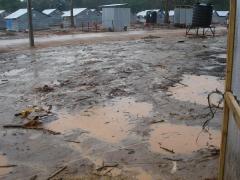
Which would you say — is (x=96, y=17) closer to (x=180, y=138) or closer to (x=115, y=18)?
(x=115, y=18)

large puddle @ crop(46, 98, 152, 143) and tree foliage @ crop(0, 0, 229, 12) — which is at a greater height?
tree foliage @ crop(0, 0, 229, 12)

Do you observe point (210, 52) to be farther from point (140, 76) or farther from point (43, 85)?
point (43, 85)

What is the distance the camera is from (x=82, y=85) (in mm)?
11070

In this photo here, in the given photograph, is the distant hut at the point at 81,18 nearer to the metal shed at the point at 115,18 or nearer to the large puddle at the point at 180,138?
the metal shed at the point at 115,18

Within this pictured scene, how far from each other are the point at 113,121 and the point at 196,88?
3567 mm

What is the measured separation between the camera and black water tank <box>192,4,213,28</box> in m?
28.1

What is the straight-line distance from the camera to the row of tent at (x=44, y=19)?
4050 cm

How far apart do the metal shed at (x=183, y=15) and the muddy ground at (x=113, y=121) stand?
2761 centimetres

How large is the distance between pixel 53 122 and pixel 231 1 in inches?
199

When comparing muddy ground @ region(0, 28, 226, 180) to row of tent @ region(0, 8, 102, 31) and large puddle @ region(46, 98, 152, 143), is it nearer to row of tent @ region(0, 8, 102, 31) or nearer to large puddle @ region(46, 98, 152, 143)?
large puddle @ region(46, 98, 152, 143)

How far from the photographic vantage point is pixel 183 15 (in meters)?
42.7

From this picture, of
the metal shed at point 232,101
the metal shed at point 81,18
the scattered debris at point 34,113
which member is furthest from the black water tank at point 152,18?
the metal shed at point 232,101

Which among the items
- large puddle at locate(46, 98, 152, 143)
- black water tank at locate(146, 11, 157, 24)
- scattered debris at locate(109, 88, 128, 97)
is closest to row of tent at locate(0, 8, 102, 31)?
black water tank at locate(146, 11, 157, 24)

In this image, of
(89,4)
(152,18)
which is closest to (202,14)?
(152,18)
